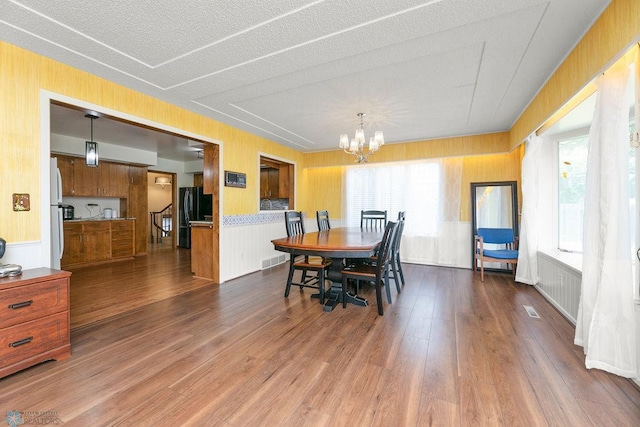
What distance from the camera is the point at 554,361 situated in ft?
6.59

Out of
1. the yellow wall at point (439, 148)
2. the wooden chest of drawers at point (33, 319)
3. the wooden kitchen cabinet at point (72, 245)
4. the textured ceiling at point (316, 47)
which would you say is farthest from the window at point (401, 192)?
the wooden kitchen cabinet at point (72, 245)

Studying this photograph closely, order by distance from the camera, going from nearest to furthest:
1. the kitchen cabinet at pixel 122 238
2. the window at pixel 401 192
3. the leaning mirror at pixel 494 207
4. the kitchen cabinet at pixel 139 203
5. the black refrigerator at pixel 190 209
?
the leaning mirror at pixel 494 207
the window at pixel 401 192
the kitchen cabinet at pixel 122 238
the kitchen cabinet at pixel 139 203
the black refrigerator at pixel 190 209

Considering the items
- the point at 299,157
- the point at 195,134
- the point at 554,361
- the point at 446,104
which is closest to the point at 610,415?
the point at 554,361

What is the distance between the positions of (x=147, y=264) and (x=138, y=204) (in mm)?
1850

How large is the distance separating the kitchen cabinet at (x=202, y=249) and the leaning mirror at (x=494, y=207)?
4.51m

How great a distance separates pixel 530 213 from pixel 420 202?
1.92 m

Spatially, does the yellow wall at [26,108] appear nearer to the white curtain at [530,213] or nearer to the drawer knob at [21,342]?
the drawer knob at [21,342]

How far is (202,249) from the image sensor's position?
4.40m

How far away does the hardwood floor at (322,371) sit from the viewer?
4.95ft

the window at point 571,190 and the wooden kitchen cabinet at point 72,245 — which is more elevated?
the window at point 571,190

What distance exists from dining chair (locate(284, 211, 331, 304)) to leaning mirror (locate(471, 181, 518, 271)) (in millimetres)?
3044

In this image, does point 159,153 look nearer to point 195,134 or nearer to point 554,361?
point 195,134

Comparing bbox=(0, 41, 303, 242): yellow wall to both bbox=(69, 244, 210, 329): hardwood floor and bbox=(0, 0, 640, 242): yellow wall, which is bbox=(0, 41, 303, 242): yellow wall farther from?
bbox=(69, 244, 210, 329): hardwood floor

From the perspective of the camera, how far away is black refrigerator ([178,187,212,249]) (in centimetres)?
743
